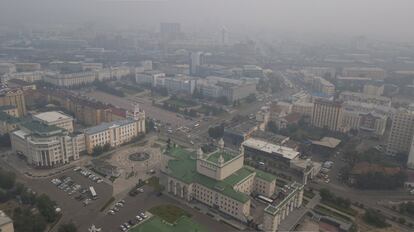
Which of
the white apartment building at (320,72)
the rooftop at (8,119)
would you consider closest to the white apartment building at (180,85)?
the white apartment building at (320,72)

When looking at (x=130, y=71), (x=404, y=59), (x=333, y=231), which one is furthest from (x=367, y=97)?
(x=404, y=59)

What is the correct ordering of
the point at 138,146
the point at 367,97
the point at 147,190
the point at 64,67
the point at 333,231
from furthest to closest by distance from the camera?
the point at 64,67, the point at 367,97, the point at 138,146, the point at 147,190, the point at 333,231

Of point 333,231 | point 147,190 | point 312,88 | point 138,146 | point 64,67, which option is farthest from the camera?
point 64,67

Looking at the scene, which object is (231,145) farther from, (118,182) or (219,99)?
(219,99)

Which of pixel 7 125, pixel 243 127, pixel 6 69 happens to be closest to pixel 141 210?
pixel 243 127

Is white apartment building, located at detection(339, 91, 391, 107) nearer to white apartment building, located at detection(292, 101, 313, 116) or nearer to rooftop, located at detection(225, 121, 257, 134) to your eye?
white apartment building, located at detection(292, 101, 313, 116)

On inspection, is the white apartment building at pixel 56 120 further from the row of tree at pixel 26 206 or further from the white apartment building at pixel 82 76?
the white apartment building at pixel 82 76
